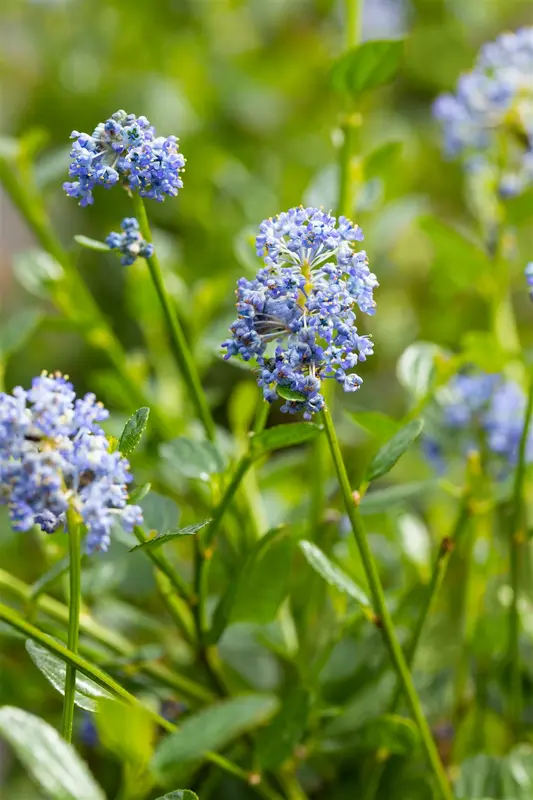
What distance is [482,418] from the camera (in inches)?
27.8

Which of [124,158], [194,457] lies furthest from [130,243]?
[194,457]

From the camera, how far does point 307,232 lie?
43cm

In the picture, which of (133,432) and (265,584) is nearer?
(133,432)

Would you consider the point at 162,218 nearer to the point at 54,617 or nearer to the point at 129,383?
the point at 129,383

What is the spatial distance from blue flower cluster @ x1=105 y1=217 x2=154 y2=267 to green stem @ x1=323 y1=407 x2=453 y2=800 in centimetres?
11

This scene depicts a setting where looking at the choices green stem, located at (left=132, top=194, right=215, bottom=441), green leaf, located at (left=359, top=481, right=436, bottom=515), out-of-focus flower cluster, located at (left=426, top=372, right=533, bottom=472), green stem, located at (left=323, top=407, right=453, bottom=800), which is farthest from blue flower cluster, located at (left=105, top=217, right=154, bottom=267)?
out-of-focus flower cluster, located at (left=426, top=372, right=533, bottom=472)

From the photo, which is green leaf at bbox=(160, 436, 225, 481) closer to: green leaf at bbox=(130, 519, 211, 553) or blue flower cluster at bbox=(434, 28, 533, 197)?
A: green leaf at bbox=(130, 519, 211, 553)

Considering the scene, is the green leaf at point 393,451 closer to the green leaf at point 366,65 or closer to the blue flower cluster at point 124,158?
the blue flower cluster at point 124,158

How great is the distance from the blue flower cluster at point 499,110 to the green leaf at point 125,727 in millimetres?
516

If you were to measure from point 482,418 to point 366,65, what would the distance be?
0.26 meters

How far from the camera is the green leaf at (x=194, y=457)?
549 millimetres

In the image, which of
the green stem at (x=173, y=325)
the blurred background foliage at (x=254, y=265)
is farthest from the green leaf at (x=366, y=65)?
the green stem at (x=173, y=325)

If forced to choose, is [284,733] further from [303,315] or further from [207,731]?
[303,315]

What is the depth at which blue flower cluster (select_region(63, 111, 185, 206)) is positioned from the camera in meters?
0.42
